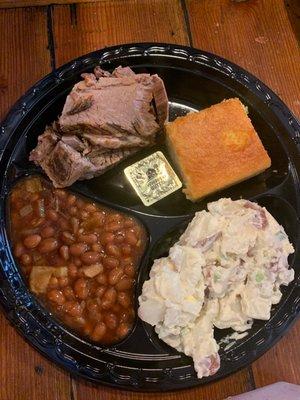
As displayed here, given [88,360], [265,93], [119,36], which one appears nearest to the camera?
[88,360]

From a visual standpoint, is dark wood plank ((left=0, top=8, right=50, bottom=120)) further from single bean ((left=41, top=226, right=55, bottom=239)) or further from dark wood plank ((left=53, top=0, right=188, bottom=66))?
single bean ((left=41, top=226, right=55, bottom=239))

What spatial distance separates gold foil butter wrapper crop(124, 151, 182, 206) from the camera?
271 cm

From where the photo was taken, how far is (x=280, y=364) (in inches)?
104

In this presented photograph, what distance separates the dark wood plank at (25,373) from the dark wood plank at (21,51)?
119 centimetres

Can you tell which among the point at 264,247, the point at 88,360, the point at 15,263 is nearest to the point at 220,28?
the point at 264,247

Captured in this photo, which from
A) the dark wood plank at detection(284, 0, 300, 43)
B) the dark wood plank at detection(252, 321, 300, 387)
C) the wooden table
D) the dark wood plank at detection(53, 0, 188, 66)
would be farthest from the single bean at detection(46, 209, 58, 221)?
the dark wood plank at detection(284, 0, 300, 43)

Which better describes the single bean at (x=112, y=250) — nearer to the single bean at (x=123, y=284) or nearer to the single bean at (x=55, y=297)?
the single bean at (x=123, y=284)

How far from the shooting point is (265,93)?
281cm

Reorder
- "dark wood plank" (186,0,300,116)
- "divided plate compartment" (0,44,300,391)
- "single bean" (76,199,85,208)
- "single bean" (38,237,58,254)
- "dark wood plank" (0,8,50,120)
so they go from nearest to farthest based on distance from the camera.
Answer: "divided plate compartment" (0,44,300,391), "single bean" (38,237,58,254), "single bean" (76,199,85,208), "dark wood plank" (0,8,50,120), "dark wood plank" (186,0,300,116)

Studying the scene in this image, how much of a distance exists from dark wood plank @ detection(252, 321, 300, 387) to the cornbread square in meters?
0.87

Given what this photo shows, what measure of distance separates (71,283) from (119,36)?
147 centimetres

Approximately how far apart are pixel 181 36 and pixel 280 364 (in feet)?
6.29

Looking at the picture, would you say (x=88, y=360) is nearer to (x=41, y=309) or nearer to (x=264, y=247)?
(x=41, y=309)

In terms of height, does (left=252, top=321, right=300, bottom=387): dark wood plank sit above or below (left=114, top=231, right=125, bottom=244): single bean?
below
